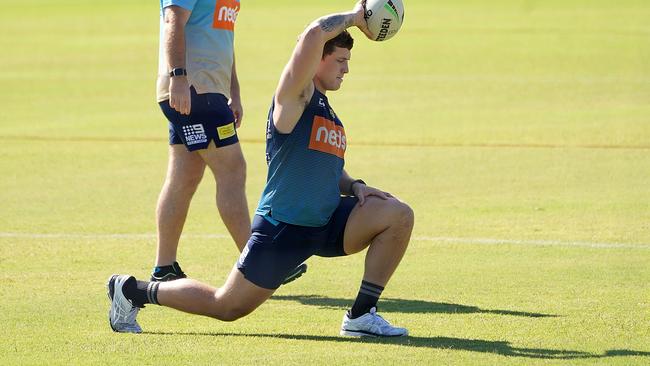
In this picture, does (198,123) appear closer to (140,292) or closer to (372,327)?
(140,292)

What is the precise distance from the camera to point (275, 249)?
24.4 feet

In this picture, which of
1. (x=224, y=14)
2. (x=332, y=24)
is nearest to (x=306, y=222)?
(x=332, y=24)

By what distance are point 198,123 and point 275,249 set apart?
1695mm

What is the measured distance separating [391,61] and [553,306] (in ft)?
65.7

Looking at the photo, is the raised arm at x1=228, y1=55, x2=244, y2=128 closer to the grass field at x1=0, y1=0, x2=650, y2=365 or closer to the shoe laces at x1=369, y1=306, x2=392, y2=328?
the grass field at x1=0, y1=0, x2=650, y2=365

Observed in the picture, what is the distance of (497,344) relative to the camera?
7250 millimetres

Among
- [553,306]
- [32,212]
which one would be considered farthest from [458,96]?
[553,306]

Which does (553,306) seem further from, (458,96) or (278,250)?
(458,96)

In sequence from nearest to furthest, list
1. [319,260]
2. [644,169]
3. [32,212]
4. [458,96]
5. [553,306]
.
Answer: [553,306], [319,260], [32,212], [644,169], [458,96]

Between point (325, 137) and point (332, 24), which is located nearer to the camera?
point (332, 24)

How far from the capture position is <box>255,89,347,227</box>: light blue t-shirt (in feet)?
24.3

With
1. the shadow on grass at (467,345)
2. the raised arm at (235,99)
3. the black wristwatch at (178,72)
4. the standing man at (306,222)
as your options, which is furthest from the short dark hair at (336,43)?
the raised arm at (235,99)

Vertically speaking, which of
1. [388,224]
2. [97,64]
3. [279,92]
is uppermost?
[279,92]

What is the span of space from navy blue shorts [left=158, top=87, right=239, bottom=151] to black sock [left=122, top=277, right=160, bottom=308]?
1456 mm
